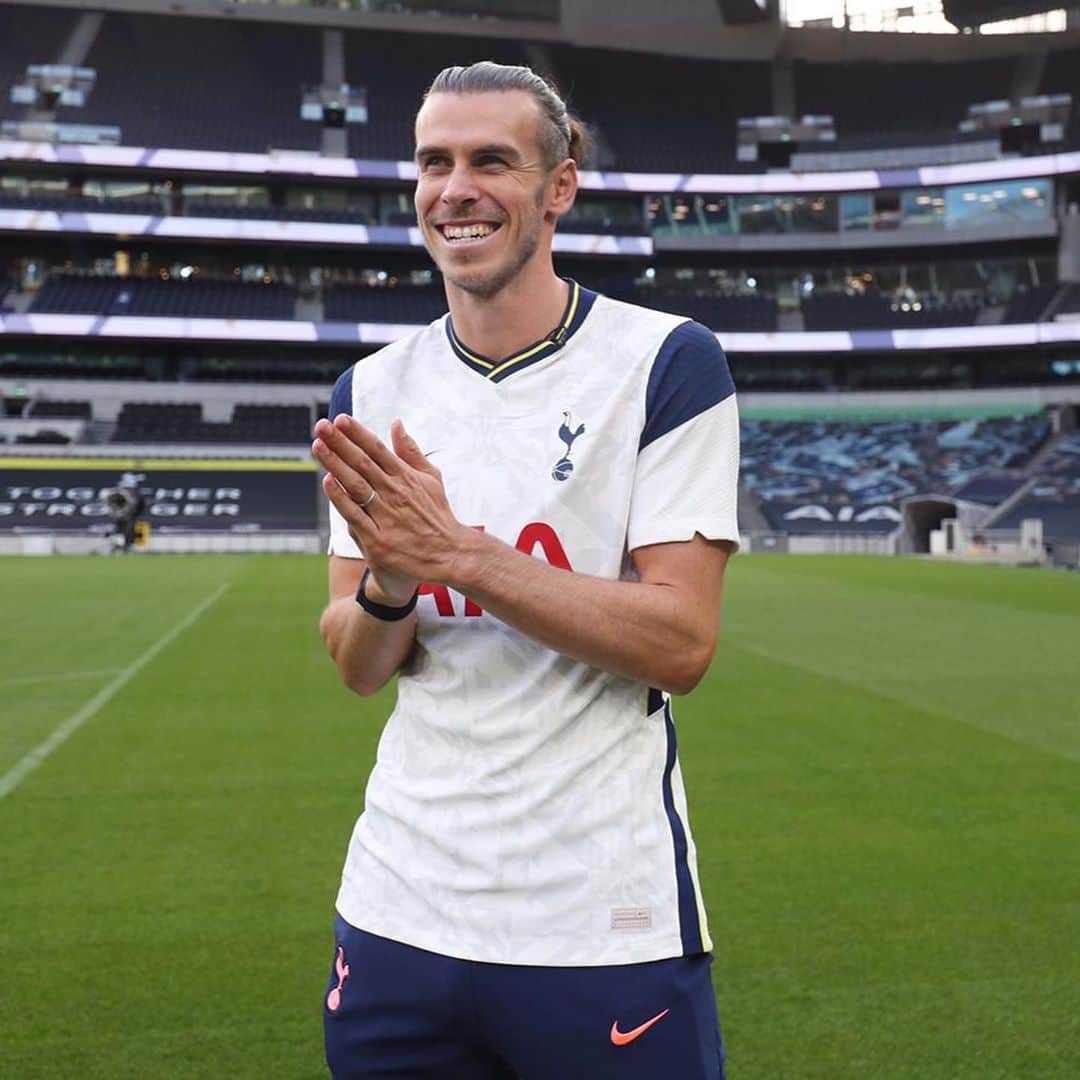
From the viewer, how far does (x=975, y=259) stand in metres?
59.6

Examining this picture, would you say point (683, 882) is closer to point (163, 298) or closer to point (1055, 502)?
point (1055, 502)

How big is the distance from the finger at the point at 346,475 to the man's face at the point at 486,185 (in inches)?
16.9

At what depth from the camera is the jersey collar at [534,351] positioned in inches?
88.0

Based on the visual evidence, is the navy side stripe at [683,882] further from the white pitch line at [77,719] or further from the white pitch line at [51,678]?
the white pitch line at [51,678]

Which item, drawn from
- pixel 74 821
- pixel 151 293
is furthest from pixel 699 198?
pixel 74 821

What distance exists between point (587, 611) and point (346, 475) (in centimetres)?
40

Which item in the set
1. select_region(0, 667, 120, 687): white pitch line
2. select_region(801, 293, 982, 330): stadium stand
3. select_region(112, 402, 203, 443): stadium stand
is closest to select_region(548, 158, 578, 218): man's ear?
select_region(0, 667, 120, 687): white pitch line

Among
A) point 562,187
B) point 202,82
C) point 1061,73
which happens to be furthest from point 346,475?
point 1061,73

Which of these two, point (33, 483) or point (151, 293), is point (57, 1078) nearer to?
point (33, 483)

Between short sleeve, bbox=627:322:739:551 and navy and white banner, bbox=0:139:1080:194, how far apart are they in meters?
51.7

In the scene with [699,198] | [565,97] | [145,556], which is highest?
[699,198]

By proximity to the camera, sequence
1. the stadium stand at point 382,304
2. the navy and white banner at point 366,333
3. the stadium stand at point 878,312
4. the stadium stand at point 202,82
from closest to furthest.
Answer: the navy and white banner at point 366,333
the stadium stand at point 202,82
the stadium stand at point 382,304
the stadium stand at point 878,312

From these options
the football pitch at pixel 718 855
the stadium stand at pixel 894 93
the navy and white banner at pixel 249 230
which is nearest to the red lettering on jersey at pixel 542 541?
the football pitch at pixel 718 855

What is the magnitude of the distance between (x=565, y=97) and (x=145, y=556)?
125 ft
